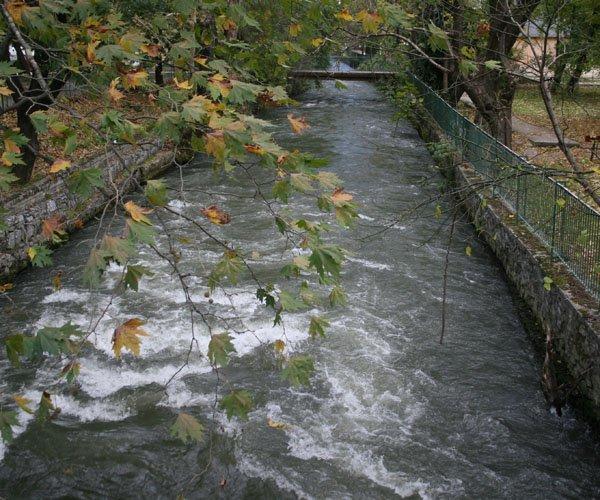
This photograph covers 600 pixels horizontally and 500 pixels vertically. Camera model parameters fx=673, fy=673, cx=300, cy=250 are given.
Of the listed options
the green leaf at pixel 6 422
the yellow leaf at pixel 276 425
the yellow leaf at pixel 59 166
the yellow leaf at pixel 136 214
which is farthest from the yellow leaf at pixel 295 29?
→ the yellow leaf at pixel 276 425

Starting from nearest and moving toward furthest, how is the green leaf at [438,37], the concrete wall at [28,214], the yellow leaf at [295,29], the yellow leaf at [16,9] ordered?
the yellow leaf at [16,9], the green leaf at [438,37], the yellow leaf at [295,29], the concrete wall at [28,214]

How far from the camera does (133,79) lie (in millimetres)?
3953

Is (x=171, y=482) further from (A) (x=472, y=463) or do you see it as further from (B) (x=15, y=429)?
(A) (x=472, y=463)

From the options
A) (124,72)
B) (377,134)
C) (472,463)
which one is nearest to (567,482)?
(472,463)

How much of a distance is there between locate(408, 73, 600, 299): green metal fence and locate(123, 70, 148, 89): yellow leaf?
3.34 metres

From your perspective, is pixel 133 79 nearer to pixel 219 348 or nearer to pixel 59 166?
pixel 59 166

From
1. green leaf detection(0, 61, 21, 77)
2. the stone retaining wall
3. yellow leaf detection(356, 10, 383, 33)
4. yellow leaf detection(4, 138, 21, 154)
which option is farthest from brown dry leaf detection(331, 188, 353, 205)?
the stone retaining wall

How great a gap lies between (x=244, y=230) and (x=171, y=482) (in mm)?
6912

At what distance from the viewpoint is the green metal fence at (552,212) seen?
7.21 metres

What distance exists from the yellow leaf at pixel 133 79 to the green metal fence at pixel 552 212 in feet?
11.0

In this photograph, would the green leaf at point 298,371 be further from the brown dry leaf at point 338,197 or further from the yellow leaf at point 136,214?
the yellow leaf at point 136,214

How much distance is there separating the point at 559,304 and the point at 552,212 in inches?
63.0

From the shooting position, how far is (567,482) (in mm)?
6051

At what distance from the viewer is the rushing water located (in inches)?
238
